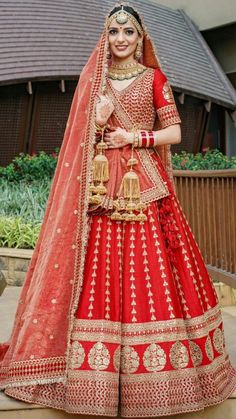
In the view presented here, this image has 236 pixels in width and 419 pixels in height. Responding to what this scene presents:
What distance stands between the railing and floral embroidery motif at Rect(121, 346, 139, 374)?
2.55 meters

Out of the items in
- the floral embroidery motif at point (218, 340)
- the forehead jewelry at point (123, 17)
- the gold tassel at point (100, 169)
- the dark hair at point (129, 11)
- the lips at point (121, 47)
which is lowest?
the floral embroidery motif at point (218, 340)

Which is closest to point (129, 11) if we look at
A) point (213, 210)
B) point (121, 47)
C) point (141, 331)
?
point (121, 47)

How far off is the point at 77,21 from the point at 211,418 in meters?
9.43

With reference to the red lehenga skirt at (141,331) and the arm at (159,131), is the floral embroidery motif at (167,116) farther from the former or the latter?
the red lehenga skirt at (141,331)

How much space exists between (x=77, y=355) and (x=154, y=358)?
327 millimetres

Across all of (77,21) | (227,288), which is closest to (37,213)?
(227,288)

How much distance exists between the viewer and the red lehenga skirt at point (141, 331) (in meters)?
2.77

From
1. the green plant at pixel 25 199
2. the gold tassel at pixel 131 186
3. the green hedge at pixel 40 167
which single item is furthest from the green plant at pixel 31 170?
the gold tassel at pixel 131 186

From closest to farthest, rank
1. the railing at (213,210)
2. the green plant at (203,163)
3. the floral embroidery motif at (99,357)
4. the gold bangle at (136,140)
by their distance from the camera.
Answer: the floral embroidery motif at (99,357) → the gold bangle at (136,140) → the railing at (213,210) → the green plant at (203,163)

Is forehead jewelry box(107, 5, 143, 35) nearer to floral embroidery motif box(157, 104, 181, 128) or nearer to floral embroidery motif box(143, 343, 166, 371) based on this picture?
floral embroidery motif box(157, 104, 181, 128)

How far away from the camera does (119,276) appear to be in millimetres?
2891

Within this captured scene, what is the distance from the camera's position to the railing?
530 centimetres

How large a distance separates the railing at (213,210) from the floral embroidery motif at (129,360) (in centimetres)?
255

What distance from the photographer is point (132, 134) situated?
3.01 metres
